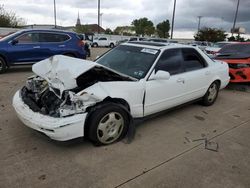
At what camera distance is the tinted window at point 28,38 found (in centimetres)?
823

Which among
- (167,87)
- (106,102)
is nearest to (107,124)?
(106,102)

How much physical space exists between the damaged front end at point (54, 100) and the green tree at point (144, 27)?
64.5m

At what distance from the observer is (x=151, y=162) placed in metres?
2.95

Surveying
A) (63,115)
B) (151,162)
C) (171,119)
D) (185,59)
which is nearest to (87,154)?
(63,115)

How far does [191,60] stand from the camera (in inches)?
183

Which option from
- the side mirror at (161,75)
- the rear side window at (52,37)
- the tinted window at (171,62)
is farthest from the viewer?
the rear side window at (52,37)

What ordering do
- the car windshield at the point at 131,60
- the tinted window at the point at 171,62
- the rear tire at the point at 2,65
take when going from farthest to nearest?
the rear tire at the point at 2,65, the tinted window at the point at 171,62, the car windshield at the point at 131,60

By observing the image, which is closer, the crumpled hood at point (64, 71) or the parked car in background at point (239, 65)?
the crumpled hood at point (64, 71)

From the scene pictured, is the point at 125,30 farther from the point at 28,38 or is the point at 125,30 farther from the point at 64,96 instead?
the point at 64,96

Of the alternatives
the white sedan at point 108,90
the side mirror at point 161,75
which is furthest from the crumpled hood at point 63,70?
the side mirror at point 161,75

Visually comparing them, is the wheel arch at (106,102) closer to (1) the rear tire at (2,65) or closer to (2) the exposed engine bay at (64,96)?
(2) the exposed engine bay at (64,96)

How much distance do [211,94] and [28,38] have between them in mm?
6744

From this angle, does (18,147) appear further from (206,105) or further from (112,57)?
(206,105)

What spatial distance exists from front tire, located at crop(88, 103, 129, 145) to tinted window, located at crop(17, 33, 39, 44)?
6.56 m
